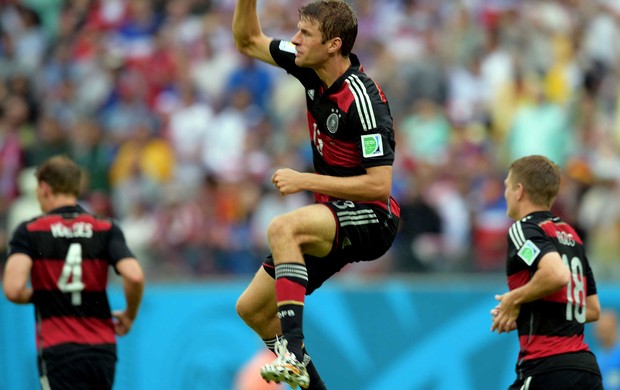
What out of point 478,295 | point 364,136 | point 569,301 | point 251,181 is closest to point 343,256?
point 364,136

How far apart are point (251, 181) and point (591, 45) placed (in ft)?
16.9

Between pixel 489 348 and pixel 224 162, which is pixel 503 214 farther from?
pixel 224 162

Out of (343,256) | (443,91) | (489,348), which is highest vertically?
(443,91)

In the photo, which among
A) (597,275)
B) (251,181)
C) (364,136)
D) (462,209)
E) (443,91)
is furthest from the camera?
(443,91)

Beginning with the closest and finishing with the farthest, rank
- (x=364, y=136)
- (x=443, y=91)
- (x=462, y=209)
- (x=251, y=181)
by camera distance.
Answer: (x=364, y=136) < (x=462, y=209) < (x=251, y=181) < (x=443, y=91)

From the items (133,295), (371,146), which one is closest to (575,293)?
(371,146)

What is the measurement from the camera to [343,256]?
8.14 meters

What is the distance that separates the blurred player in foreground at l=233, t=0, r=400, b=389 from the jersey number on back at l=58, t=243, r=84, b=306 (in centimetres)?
159

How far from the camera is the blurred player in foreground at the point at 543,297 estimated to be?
7.98m

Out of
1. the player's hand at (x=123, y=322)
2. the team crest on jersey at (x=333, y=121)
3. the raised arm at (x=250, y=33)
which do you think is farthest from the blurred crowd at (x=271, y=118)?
the team crest on jersey at (x=333, y=121)

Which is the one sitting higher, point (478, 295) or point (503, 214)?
point (503, 214)

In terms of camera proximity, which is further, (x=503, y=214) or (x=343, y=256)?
(x=503, y=214)

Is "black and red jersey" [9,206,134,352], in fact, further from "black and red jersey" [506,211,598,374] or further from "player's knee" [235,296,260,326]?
"black and red jersey" [506,211,598,374]

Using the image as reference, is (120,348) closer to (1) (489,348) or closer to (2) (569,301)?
(1) (489,348)
